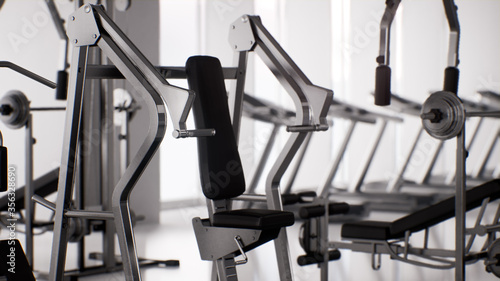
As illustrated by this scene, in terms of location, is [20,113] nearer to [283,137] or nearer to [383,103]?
[383,103]

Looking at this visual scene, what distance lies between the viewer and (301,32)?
8977mm

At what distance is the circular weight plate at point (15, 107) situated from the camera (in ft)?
11.2

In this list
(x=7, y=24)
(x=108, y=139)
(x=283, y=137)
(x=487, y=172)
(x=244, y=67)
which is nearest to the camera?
(x=244, y=67)

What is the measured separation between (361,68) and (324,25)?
86 cm

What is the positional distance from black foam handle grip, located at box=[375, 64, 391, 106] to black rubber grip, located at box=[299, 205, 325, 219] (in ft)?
2.12

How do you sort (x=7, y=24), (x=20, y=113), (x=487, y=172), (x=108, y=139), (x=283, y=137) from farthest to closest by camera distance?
(x=283, y=137) < (x=487, y=172) < (x=7, y=24) < (x=108, y=139) < (x=20, y=113)

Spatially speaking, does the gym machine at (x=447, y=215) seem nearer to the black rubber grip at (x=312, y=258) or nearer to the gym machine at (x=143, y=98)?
the black rubber grip at (x=312, y=258)

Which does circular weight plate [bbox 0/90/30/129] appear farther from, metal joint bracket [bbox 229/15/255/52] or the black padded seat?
the black padded seat

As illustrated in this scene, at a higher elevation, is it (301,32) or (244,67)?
(301,32)

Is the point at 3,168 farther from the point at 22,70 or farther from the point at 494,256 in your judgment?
the point at 494,256

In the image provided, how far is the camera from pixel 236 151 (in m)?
2.50

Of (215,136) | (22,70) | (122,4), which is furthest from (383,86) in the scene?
(122,4)

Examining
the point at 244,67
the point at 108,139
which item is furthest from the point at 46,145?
the point at 244,67

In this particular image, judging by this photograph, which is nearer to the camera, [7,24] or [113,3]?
[113,3]
